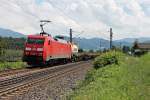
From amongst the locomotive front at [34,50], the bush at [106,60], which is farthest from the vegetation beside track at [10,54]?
the bush at [106,60]

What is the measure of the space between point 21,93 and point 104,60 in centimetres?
1299

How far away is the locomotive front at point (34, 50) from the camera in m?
41.2

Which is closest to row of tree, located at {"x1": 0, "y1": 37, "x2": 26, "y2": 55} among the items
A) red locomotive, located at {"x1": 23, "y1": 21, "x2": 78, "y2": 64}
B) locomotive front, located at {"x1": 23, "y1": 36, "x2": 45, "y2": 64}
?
red locomotive, located at {"x1": 23, "y1": 21, "x2": 78, "y2": 64}

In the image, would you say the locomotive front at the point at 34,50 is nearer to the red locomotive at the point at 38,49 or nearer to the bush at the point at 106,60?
the red locomotive at the point at 38,49

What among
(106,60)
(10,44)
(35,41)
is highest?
(10,44)

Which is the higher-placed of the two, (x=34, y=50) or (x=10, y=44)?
(x=10, y=44)

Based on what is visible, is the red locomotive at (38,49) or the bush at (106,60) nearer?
the bush at (106,60)

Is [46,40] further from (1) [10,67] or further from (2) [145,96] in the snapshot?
(2) [145,96]

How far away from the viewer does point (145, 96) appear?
53.7 ft

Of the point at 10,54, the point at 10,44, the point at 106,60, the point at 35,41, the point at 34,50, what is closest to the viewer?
the point at 106,60

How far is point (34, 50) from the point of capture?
136 ft

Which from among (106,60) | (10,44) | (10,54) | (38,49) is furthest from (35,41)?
(10,44)

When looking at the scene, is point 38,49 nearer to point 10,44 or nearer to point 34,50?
point 34,50

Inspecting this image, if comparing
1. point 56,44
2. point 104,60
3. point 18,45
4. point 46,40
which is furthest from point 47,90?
point 18,45
